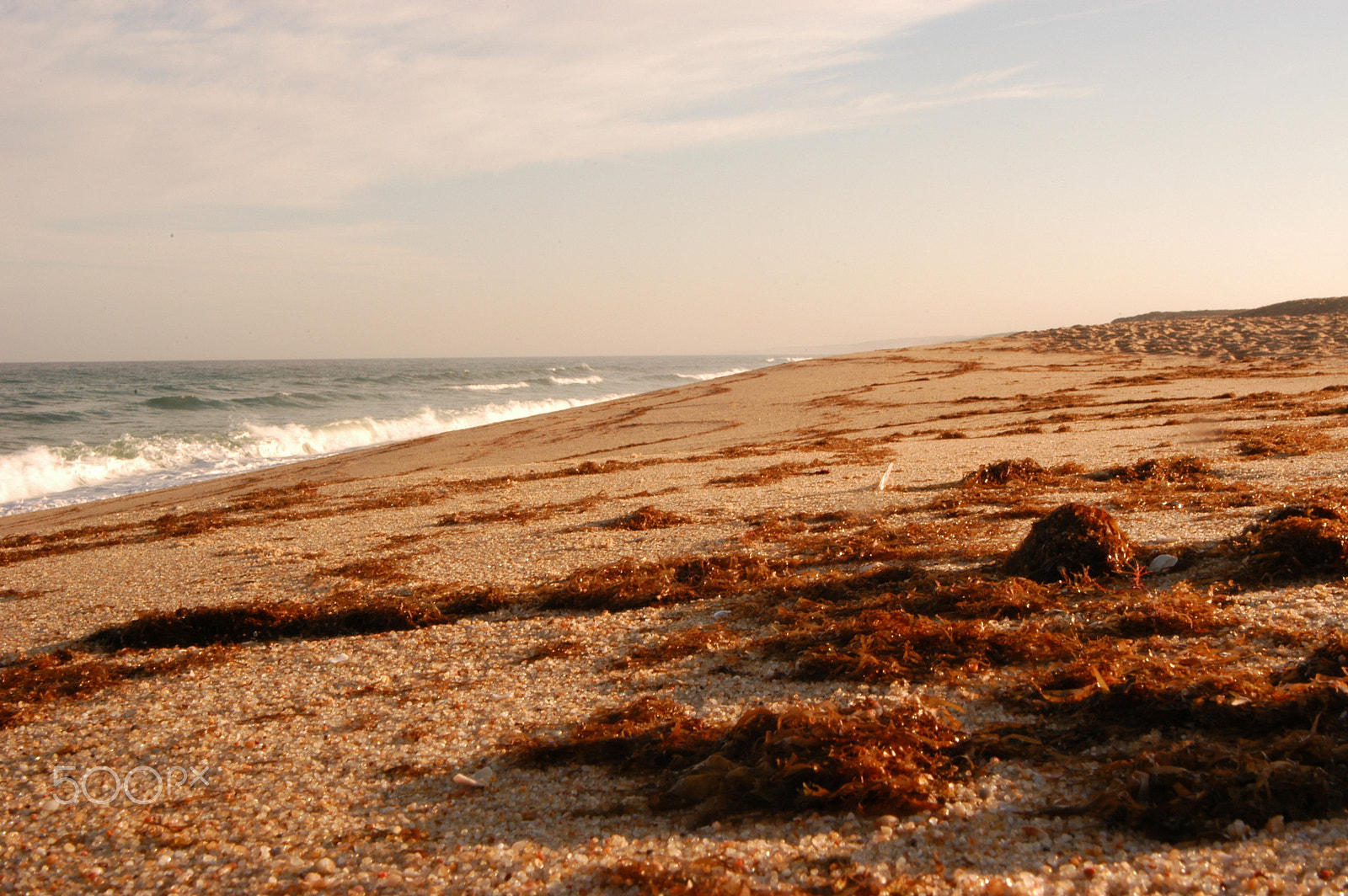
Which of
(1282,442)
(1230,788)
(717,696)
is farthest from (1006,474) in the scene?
(1230,788)

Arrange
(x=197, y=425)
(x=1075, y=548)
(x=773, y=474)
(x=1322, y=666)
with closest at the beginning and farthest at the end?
(x=1322, y=666)
(x=1075, y=548)
(x=773, y=474)
(x=197, y=425)

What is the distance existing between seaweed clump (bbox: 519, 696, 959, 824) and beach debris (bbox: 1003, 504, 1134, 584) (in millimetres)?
1970

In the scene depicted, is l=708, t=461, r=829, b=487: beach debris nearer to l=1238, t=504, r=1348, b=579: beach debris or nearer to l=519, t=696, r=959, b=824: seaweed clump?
l=1238, t=504, r=1348, b=579: beach debris

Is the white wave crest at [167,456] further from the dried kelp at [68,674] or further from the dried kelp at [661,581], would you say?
the dried kelp at [661,581]

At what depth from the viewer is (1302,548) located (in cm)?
438

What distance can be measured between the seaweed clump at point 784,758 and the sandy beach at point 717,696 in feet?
0.05

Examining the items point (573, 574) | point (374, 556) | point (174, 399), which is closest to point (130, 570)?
point (374, 556)

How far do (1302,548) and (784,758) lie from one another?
338 centimetres

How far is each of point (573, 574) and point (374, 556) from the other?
2380mm

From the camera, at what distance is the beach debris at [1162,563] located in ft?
15.6

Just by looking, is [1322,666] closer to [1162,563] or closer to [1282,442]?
[1162,563]

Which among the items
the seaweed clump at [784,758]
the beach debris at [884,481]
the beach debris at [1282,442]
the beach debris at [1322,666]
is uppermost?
the beach debris at [1282,442]

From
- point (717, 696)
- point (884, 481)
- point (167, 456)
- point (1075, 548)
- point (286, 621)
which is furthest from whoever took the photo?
point (167, 456)

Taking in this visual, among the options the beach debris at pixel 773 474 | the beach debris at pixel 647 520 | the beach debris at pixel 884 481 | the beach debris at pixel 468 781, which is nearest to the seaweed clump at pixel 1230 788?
the beach debris at pixel 468 781
